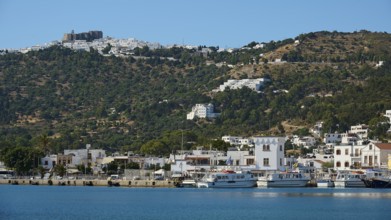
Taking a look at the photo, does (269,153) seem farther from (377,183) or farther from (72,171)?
(72,171)

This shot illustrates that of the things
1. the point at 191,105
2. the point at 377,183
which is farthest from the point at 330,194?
the point at 191,105

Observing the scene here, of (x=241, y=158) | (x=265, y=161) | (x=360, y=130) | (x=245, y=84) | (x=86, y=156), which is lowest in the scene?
(x=265, y=161)

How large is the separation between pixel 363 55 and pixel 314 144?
51099 mm

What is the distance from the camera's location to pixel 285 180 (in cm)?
10456

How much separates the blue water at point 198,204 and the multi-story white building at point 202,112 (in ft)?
225

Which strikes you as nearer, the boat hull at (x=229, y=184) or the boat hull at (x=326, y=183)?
the boat hull at (x=229, y=184)

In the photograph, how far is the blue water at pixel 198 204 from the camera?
7025 centimetres

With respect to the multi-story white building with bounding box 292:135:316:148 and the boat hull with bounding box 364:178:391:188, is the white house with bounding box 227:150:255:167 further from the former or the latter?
the multi-story white building with bounding box 292:135:316:148

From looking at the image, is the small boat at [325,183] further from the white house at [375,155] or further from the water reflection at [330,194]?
the water reflection at [330,194]

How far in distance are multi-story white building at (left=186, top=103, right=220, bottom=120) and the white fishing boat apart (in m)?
66.5

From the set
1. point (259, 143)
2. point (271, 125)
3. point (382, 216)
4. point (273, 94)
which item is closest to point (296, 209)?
point (382, 216)

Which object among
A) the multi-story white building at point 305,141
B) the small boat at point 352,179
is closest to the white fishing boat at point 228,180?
the small boat at point 352,179

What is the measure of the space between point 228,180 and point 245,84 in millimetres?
84043

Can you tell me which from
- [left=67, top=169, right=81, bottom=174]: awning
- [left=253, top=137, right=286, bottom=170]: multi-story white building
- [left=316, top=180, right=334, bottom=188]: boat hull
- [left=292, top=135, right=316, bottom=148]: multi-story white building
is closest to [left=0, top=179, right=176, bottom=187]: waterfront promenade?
[left=67, top=169, right=81, bottom=174]: awning
